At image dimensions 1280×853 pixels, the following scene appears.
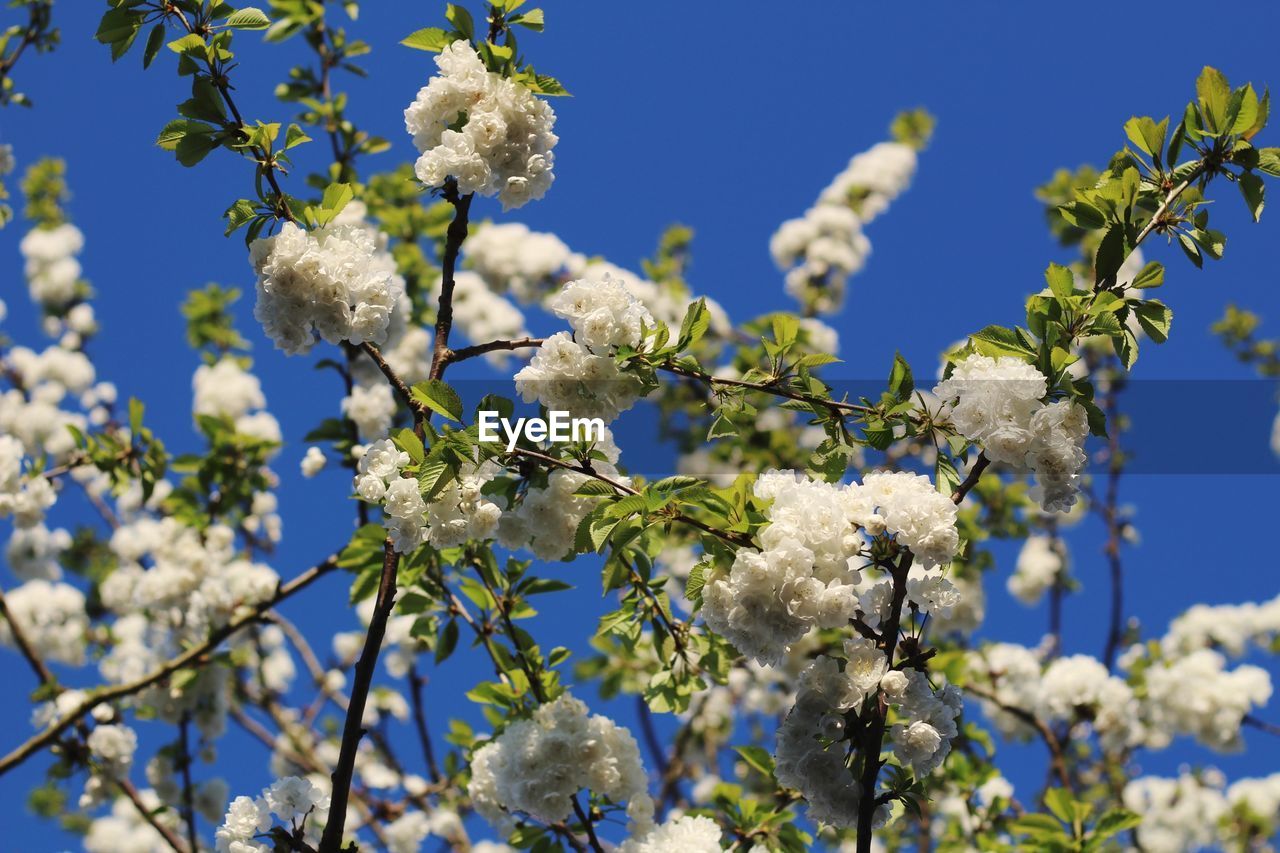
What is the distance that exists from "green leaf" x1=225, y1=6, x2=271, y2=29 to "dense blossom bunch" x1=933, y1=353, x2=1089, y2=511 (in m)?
1.68

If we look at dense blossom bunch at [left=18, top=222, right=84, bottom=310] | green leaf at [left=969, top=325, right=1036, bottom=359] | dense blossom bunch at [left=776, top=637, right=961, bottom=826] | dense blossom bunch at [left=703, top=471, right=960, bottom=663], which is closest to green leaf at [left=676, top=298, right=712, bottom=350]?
dense blossom bunch at [left=703, top=471, right=960, bottom=663]

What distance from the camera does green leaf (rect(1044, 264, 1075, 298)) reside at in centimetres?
206

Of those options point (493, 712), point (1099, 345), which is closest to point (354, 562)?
point (493, 712)

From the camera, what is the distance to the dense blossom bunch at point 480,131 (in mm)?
2373

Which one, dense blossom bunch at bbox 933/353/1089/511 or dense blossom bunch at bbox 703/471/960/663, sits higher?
dense blossom bunch at bbox 933/353/1089/511

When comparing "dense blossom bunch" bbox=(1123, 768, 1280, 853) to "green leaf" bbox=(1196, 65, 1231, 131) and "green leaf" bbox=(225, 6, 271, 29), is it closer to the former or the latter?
"green leaf" bbox=(1196, 65, 1231, 131)

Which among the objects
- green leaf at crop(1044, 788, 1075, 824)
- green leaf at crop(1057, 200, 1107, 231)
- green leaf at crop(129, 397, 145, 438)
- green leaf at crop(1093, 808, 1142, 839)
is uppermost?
green leaf at crop(129, 397, 145, 438)

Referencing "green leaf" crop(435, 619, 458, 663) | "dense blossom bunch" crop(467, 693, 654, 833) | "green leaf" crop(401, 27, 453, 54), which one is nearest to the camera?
"green leaf" crop(401, 27, 453, 54)

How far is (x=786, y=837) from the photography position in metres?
2.86

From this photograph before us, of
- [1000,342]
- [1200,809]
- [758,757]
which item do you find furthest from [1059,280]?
[1200,809]

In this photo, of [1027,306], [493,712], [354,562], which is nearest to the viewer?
[1027,306]

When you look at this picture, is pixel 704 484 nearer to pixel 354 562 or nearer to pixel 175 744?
pixel 354 562

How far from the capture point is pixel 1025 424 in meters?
2.05

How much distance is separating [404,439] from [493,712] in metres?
1.30
